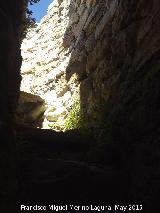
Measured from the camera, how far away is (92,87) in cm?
1227

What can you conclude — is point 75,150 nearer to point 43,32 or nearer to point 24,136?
point 24,136

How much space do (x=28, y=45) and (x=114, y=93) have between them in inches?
471

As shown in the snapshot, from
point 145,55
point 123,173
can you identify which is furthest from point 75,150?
point 145,55

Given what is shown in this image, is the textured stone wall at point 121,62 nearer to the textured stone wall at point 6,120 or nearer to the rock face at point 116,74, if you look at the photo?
the rock face at point 116,74

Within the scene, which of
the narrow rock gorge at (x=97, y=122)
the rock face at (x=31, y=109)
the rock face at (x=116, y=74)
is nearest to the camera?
the narrow rock gorge at (x=97, y=122)

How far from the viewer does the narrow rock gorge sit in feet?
22.1

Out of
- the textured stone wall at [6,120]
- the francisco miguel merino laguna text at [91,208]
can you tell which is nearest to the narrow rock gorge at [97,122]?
the textured stone wall at [6,120]

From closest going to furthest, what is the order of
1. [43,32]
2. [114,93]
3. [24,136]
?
1. [24,136]
2. [114,93]
3. [43,32]

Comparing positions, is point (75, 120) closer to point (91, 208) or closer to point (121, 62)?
point (121, 62)

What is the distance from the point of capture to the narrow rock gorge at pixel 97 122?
6.73m

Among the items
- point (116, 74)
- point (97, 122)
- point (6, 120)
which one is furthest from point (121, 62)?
point (6, 120)

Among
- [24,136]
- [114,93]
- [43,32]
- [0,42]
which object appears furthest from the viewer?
[43,32]

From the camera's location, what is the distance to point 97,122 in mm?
10094

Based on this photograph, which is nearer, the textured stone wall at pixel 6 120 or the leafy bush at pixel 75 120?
the textured stone wall at pixel 6 120
